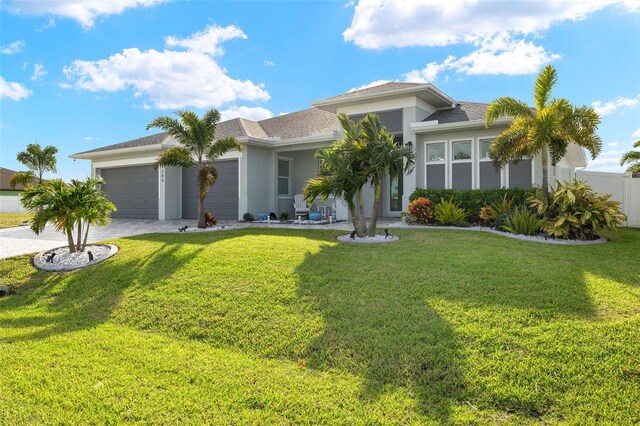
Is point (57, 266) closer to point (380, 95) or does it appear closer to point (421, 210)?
point (421, 210)

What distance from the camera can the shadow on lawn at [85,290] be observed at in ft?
18.5

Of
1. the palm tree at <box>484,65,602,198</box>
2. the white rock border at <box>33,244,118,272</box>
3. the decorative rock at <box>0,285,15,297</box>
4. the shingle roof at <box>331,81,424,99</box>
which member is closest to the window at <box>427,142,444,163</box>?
the shingle roof at <box>331,81,424,99</box>

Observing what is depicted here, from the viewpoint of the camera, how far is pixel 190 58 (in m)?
13.2

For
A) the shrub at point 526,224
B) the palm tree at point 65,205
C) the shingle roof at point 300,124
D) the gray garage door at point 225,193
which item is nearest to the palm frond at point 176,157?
the palm tree at point 65,205

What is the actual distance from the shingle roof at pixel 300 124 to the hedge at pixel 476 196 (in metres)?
6.26

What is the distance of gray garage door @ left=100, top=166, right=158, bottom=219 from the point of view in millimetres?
19672

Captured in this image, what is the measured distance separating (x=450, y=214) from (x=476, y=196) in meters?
1.11

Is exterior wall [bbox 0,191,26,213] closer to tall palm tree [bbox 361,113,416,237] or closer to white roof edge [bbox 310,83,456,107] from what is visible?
white roof edge [bbox 310,83,456,107]

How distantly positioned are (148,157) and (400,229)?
45.9 feet

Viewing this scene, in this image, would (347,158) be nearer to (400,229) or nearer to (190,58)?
(400,229)

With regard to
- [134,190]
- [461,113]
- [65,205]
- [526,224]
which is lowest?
[526,224]

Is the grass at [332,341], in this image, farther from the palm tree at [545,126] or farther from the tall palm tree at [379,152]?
the palm tree at [545,126]

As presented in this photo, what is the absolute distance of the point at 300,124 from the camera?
754 inches

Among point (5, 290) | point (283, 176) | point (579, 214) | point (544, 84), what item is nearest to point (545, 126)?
point (544, 84)
